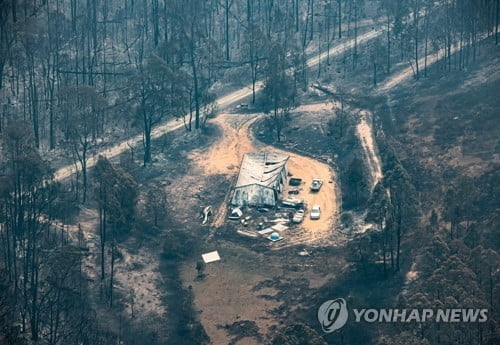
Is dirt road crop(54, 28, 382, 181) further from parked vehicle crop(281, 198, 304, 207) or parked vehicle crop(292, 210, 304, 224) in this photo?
parked vehicle crop(292, 210, 304, 224)

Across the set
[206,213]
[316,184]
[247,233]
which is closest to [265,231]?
[247,233]

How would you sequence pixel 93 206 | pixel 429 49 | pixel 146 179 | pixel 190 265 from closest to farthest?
pixel 190 265 < pixel 93 206 < pixel 146 179 < pixel 429 49

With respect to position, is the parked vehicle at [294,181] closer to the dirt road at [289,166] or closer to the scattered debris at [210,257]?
the dirt road at [289,166]

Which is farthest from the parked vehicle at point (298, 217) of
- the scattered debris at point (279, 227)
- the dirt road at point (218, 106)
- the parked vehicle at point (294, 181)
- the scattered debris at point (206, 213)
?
the dirt road at point (218, 106)

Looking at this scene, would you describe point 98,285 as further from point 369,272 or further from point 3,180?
point 369,272

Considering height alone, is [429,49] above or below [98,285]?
above

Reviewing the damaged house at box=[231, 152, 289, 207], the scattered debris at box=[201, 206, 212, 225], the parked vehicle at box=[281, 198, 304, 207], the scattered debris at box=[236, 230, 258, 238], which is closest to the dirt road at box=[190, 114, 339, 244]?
the parked vehicle at box=[281, 198, 304, 207]

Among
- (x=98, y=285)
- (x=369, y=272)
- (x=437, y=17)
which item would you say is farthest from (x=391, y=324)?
(x=437, y=17)
